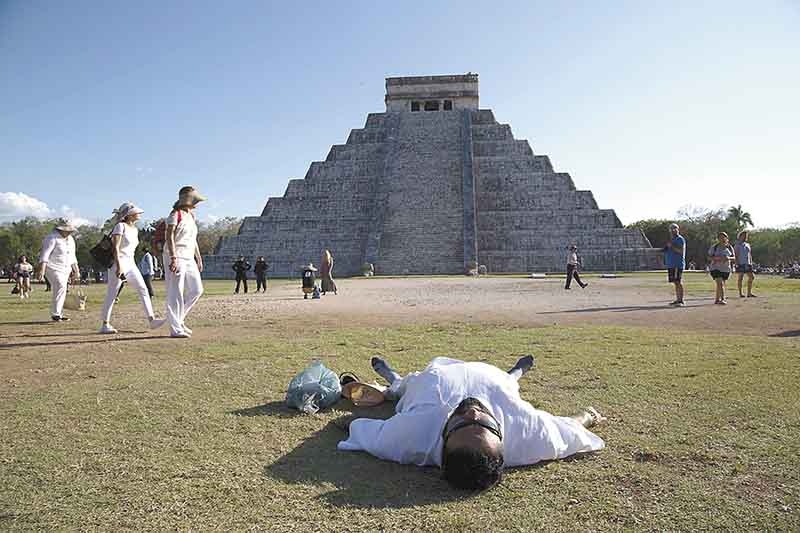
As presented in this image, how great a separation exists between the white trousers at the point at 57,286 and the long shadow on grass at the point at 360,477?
8.40 metres

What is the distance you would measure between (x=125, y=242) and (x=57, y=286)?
9.44 feet

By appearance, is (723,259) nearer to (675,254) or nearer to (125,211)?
(675,254)

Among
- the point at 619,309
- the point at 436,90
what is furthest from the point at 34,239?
the point at 619,309

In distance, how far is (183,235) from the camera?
7652 mm

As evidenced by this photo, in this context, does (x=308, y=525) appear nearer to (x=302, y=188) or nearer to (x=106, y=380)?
(x=106, y=380)

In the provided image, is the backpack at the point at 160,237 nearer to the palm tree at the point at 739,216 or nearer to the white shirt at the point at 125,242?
the white shirt at the point at 125,242

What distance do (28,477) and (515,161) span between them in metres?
35.8

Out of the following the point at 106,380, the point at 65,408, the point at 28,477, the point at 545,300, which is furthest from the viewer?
the point at 545,300

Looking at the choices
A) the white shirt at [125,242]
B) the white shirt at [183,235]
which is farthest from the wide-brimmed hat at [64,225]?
the white shirt at [183,235]

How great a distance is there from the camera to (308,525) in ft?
8.30

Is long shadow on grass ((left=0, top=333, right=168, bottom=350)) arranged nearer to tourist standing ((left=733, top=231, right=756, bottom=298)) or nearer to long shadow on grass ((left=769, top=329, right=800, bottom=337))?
long shadow on grass ((left=769, top=329, right=800, bottom=337))

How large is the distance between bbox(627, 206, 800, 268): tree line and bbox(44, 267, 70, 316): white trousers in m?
53.3

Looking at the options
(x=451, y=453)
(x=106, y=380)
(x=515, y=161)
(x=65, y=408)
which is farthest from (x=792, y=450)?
(x=515, y=161)

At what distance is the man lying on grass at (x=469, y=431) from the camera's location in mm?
2766
